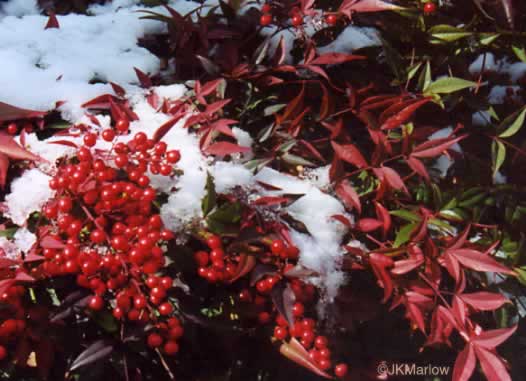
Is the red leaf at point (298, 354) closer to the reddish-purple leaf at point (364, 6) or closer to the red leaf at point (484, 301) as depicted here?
the red leaf at point (484, 301)

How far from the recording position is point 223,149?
108cm

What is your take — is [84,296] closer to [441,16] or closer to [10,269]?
[10,269]

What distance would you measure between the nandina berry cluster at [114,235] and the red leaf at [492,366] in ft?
1.98

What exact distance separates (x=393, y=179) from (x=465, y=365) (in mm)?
399

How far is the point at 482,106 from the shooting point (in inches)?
54.5

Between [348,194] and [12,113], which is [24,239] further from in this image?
[348,194]

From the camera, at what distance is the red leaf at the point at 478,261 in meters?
1.13

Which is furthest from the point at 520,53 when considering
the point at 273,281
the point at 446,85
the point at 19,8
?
the point at 19,8

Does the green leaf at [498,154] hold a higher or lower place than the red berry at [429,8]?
lower

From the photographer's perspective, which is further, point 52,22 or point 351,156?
point 52,22

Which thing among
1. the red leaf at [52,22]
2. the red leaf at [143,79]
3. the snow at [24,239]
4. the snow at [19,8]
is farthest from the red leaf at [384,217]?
the snow at [19,8]

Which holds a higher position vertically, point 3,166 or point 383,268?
point 3,166

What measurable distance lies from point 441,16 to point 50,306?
1.08m

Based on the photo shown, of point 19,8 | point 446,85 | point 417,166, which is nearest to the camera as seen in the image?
point 417,166
